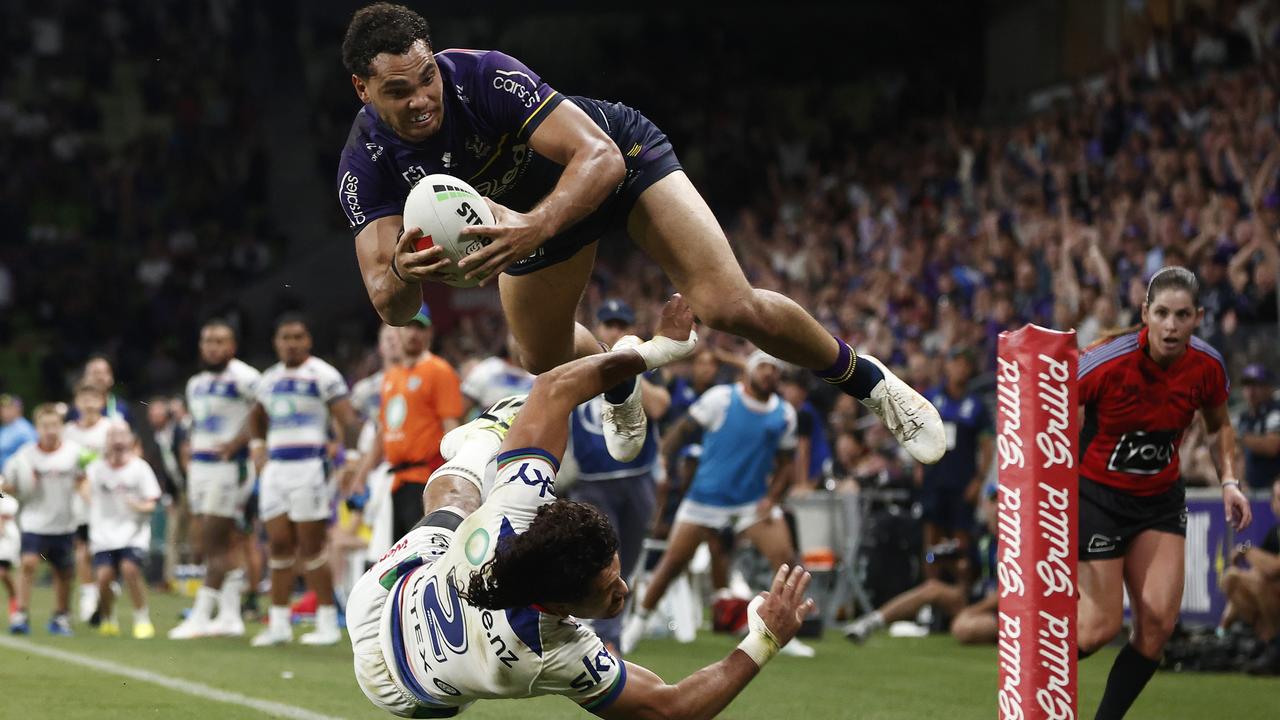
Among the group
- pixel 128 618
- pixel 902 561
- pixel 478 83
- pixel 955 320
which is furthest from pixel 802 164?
pixel 478 83

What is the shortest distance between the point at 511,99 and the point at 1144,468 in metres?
3.74

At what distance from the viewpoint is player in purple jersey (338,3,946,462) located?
5.68m

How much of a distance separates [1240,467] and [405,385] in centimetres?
635

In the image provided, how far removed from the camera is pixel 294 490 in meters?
12.5

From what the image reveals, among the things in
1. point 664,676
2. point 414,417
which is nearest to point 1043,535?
point 664,676

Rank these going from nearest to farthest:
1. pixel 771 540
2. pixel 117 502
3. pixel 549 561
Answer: pixel 549 561, pixel 771 540, pixel 117 502

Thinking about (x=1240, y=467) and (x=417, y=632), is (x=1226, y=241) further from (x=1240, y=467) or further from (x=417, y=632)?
(x=417, y=632)

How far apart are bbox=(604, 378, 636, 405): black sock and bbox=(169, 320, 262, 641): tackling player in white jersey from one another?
21.9ft

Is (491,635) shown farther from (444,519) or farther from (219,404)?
(219,404)

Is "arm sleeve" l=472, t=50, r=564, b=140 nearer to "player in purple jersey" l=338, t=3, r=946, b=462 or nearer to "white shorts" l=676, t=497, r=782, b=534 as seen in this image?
"player in purple jersey" l=338, t=3, r=946, b=462

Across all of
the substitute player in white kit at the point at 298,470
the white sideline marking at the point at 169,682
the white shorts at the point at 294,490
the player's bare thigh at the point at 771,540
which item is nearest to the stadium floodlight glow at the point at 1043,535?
the white sideline marking at the point at 169,682

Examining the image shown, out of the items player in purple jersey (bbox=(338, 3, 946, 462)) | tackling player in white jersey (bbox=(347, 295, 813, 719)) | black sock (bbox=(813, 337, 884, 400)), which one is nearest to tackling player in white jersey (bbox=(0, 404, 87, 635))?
player in purple jersey (bbox=(338, 3, 946, 462))

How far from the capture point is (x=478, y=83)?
5957 mm

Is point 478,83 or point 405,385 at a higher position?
point 478,83
